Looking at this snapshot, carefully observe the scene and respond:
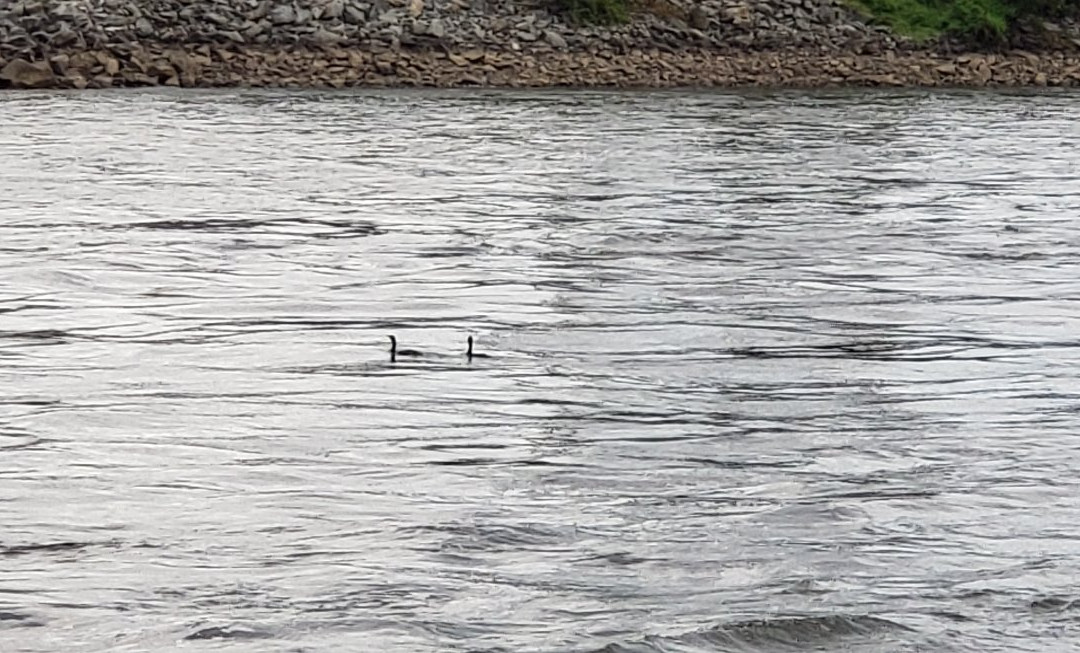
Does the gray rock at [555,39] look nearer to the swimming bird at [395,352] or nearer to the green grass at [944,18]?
the green grass at [944,18]

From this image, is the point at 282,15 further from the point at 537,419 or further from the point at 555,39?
the point at 537,419

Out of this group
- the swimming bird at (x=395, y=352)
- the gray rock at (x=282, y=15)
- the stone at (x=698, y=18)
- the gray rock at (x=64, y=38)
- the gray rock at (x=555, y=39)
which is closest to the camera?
the swimming bird at (x=395, y=352)

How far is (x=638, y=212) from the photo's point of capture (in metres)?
18.1

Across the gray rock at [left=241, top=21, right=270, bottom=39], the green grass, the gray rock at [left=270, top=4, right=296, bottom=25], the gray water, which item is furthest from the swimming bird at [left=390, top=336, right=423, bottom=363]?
the green grass

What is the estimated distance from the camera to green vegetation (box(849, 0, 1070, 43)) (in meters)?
44.8

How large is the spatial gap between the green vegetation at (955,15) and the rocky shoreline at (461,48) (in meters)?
0.63

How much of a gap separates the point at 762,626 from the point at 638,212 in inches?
462

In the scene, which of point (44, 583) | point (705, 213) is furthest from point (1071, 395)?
point (705, 213)

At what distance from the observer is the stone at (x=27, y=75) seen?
37000 mm

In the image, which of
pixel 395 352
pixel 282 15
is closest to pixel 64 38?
pixel 282 15

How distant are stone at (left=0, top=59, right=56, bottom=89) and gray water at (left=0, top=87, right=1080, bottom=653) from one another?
58.0 ft

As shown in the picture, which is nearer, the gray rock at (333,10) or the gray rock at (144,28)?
the gray rock at (144,28)

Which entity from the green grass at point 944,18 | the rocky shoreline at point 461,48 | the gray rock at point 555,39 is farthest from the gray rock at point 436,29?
the green grass at point 944,18

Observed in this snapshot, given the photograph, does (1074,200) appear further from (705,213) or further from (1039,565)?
(1039,565)
